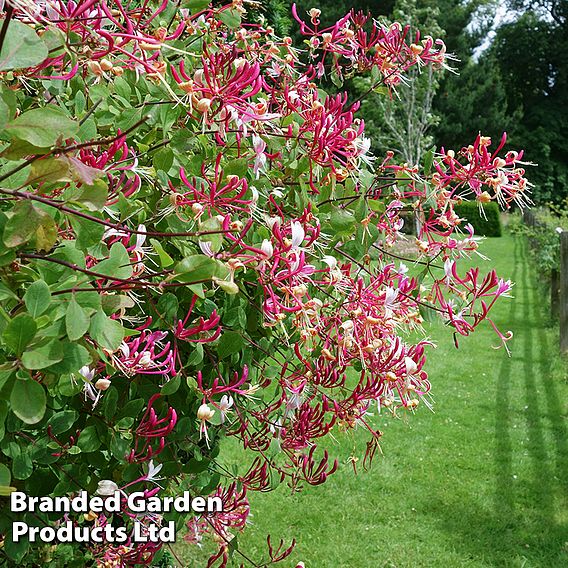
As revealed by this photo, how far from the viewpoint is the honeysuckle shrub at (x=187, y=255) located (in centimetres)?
85

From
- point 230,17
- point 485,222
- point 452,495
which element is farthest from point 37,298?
point 485,222

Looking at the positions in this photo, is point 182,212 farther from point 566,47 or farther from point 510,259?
point 566,47

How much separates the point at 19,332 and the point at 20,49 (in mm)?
296

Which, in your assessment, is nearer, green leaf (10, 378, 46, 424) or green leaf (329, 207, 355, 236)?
green leaf (10, 378, 46, 424)

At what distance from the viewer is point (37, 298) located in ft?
2.63

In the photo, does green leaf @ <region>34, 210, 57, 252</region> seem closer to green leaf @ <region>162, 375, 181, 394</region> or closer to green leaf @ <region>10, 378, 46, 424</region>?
green leaf @ <region>10, 378, 46, 424</region>

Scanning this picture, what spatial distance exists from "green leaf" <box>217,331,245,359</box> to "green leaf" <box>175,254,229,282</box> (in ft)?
1.36

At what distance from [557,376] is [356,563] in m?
3.67

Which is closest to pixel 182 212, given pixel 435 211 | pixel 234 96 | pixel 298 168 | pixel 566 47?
pixel 234 96

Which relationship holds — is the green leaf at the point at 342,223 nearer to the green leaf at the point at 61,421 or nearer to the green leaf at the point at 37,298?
the green leaf at the point at 61,421

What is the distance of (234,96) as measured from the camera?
104 cm

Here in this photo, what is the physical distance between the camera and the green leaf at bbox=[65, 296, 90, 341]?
0.77 meters

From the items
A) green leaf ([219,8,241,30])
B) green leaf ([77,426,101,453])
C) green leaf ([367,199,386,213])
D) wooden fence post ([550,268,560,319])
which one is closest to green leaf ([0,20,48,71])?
green leaf ([77,426,101,453])

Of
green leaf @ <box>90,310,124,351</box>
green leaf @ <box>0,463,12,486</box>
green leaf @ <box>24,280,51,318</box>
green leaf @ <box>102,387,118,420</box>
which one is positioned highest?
green leaf @ <box>24,280,51,318</box>
